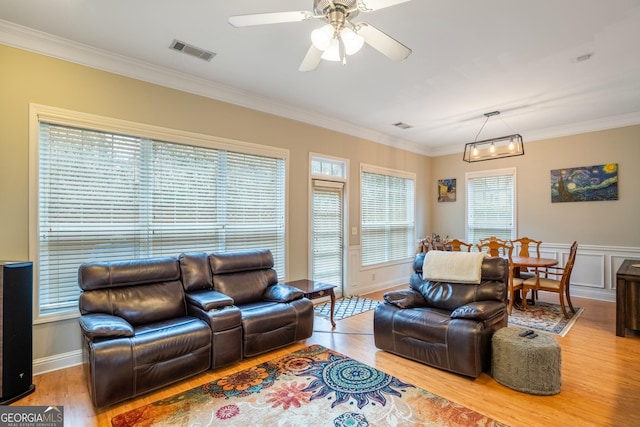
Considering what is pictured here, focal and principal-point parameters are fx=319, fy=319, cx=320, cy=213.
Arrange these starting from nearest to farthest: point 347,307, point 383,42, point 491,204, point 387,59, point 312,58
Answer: point 383,42
point 312,58
point 387,59
point 347,307
point 491,204

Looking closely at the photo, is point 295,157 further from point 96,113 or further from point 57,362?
point 57,362

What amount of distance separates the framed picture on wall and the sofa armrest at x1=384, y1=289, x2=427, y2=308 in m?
4.32

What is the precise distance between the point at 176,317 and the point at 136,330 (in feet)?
1.44

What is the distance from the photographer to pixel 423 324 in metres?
3.02

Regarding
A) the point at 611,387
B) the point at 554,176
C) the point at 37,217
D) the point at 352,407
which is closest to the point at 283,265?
the point at 352,407

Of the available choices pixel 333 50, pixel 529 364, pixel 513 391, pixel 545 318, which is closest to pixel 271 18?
pixel 333 50

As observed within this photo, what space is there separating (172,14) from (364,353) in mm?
3592

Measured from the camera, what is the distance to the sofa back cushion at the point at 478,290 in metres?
3.20

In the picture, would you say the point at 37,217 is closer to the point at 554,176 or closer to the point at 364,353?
the point at 364,353

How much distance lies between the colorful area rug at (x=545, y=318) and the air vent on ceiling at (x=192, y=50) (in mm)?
4818

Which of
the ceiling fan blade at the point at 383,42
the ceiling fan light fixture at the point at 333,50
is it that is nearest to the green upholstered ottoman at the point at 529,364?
the ceiling fan blade at the point at 383,42

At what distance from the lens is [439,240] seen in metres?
7.22

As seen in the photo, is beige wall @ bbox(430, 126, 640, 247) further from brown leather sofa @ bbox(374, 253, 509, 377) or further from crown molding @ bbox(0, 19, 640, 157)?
brown leather sofa @ bbox(374, 253, 509, 377)

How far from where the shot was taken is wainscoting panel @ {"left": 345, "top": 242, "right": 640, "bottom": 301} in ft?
17.2
